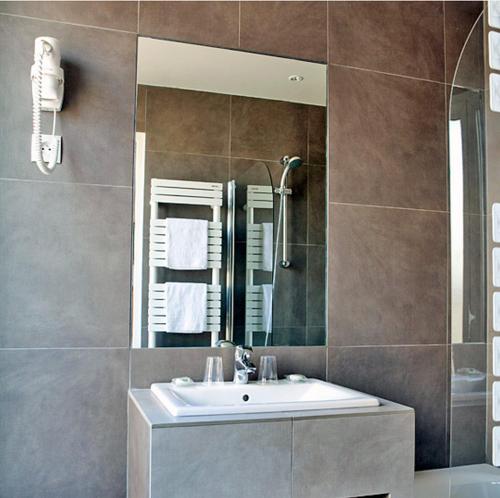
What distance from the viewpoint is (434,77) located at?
2.70 meters

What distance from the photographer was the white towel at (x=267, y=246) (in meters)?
2.33

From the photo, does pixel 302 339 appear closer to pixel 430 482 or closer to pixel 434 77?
pixel 430 482

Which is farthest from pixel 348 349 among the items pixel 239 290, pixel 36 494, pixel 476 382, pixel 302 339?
pixel 36 494

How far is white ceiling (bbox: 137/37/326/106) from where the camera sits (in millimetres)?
2205

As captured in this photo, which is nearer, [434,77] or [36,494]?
[36,494]

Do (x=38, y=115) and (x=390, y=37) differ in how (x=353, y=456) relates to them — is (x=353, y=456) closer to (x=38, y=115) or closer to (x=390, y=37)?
(x=38, y=115)

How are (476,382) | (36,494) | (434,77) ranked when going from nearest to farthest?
1. (476,382)
2. (36,494)
3. (434,77)

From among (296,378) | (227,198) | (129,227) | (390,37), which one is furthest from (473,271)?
(390,37)

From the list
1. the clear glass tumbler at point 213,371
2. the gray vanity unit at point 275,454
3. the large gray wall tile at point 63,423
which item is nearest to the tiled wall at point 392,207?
the clear glass tumbler at point 213,371

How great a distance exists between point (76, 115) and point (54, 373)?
0.95m

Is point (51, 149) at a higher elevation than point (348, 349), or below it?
higher

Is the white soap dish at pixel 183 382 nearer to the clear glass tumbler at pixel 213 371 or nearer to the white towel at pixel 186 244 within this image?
the clear glass tumbler at pixel 213 371

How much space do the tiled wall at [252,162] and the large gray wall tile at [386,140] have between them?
0.11 metres

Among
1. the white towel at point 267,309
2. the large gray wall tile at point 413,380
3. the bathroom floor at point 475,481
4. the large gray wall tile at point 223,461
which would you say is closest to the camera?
the bathroom floor at point 475,481
